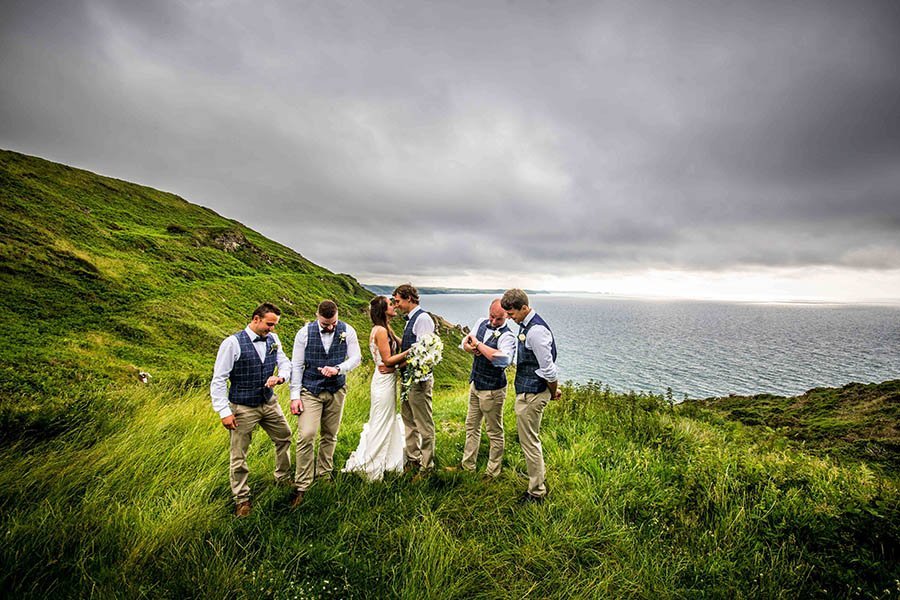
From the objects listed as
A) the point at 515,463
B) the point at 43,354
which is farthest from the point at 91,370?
the point at 515,463

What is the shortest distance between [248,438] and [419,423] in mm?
2501

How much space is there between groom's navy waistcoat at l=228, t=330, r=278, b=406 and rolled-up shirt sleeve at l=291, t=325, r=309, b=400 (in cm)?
37

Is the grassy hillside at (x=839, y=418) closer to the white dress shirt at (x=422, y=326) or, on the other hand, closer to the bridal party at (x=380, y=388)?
the bridal party at (x=380, y=388)

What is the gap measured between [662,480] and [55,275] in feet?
116

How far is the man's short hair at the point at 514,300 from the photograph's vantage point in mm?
4730

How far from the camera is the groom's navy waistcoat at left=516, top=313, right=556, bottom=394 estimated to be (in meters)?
4.79

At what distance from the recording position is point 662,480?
187 inches

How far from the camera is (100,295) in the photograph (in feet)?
76.2

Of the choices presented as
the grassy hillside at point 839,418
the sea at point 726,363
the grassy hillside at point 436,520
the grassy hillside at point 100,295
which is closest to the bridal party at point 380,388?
the grassy hillside at point 436,520

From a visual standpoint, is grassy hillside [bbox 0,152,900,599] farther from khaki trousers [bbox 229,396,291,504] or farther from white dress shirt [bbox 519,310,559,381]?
white dress shirt [bbox 519,310,559,381]

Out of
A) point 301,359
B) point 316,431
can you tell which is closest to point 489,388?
point 316,431

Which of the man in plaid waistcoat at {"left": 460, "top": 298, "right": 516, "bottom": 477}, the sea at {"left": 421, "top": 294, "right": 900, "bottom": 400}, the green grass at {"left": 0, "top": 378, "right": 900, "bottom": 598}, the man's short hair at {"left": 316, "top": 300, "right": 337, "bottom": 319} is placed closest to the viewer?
the green grass at {"left": 0, "top": 378, "right": 900, "bottom": 598}

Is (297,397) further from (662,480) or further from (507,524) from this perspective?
(662,480)

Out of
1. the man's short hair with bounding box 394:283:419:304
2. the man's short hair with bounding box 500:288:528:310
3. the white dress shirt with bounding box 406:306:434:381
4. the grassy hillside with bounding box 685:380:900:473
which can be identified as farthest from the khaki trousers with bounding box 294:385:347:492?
the grassy hillside with bounding box 685:380:900:473
